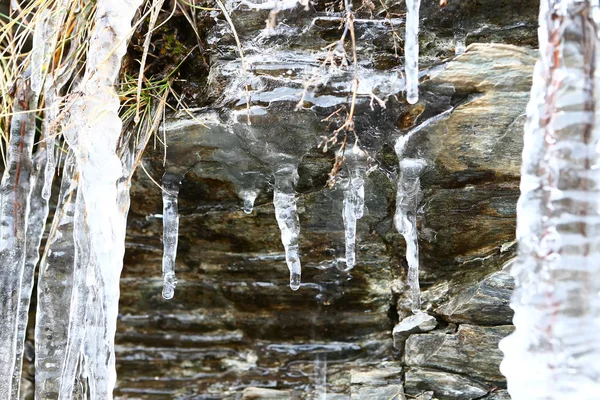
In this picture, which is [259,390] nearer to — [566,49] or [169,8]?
[169,8]

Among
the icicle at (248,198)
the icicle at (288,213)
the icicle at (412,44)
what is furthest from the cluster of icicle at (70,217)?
the icicle at (412,44)

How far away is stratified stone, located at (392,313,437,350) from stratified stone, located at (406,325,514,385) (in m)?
0.03

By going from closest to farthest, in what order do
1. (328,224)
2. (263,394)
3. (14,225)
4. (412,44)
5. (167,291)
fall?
(412,44) < (167,291) < (14,225) < (328,224) < (263,394)

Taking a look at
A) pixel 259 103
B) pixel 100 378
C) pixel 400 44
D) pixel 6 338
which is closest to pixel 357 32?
pixel 400 44

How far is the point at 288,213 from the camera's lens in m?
2.30

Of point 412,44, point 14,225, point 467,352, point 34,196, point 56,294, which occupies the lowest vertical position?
point 467,352

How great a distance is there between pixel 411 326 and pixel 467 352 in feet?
0.80

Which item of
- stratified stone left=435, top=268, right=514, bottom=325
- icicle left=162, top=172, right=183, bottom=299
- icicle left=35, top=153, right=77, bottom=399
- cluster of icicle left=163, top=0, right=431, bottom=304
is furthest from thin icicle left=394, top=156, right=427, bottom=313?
icicle left=35, top=153, right=77, bottom=399

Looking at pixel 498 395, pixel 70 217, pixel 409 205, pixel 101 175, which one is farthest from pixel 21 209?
pixel 498 395

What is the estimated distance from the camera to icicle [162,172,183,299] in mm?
2383

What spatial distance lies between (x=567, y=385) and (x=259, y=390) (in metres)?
1.51

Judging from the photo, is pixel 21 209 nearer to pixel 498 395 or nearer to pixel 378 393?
pixel 378 393

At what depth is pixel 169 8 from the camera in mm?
2510

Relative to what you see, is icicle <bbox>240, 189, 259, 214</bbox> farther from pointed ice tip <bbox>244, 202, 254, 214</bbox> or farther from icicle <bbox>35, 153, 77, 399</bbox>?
icicle <bbox>35, 153, 77, 399</bbox>
